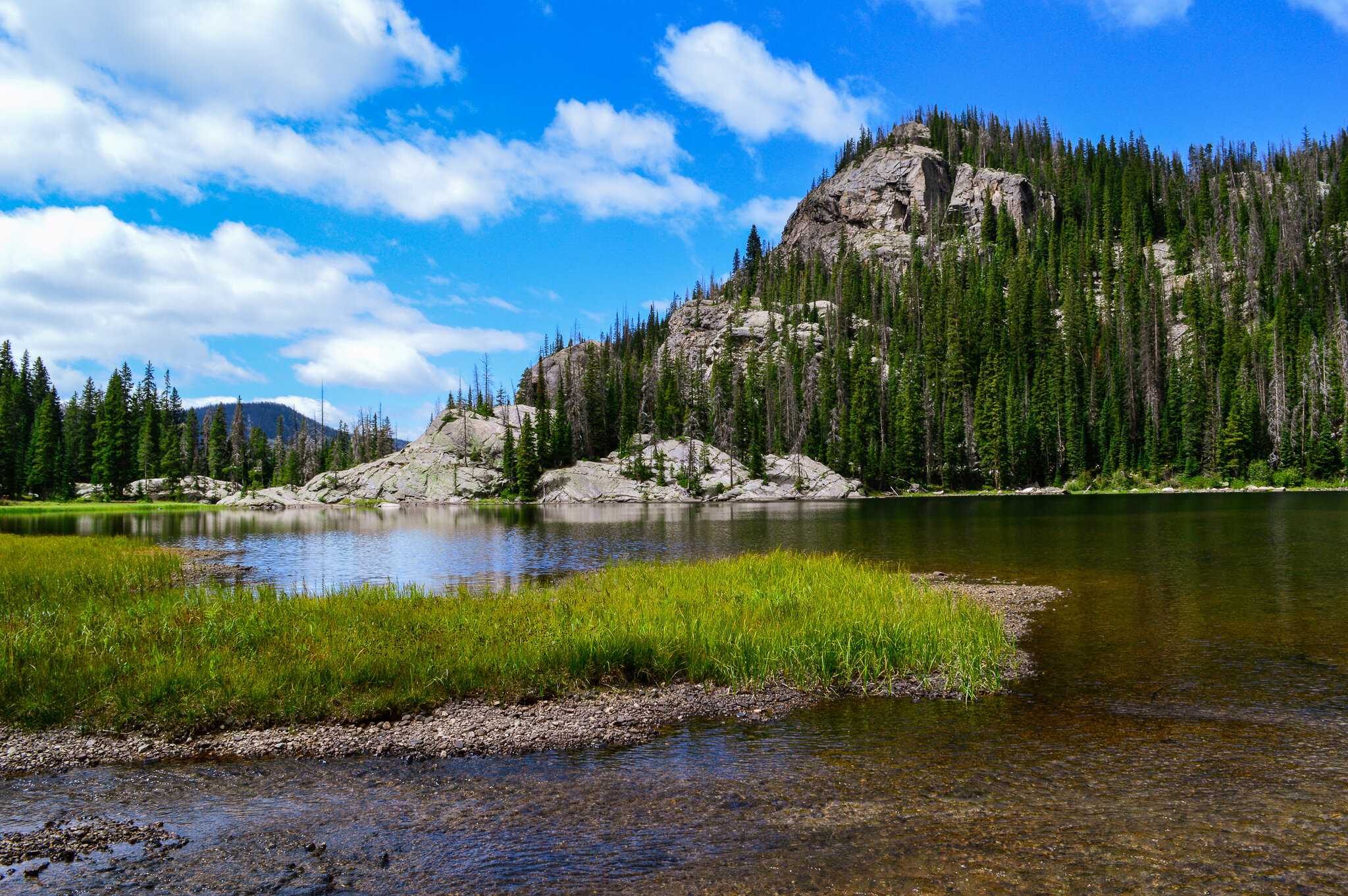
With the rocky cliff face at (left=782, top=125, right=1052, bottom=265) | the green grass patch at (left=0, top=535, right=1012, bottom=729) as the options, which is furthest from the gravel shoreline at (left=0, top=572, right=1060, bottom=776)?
the rocky cliff face at (left=782, top=125, right=1052, bottom=265)

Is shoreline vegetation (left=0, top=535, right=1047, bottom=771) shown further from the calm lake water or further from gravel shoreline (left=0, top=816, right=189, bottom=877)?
gravel shoreline (left=0, top=816, right=189, bottom=877)

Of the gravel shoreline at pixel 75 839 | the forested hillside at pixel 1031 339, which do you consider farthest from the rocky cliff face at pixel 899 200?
the gravel shoreline at pixel 75 839

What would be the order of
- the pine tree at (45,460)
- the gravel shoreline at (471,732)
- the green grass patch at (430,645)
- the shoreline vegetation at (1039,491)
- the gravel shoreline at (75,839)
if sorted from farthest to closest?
the pine tree at (45,460) < the shoreline vegetation at (1039,491) < the green grass patch at (430,645) < the gravel shoreline at (471,732) < the gravel shoreline at (75,839)

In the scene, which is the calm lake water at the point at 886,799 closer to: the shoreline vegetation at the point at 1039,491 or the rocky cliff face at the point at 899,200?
the shoreline vegetation at the point at 1039,491

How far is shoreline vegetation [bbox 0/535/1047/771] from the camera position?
11.1 metres

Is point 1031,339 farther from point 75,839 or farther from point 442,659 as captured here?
point 75,839

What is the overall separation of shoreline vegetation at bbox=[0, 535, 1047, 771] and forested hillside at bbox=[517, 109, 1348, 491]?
331 feet

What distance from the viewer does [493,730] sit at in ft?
37.0

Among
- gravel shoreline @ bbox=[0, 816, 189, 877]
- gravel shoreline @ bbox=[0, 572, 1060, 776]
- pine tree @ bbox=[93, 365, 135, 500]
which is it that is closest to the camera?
gravel shoreline @ bbox=[0, 816, 189, 877]

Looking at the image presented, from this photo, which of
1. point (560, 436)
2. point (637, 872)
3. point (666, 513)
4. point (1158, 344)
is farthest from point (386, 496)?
point (1158, 344)

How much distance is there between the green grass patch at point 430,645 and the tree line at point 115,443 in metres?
113

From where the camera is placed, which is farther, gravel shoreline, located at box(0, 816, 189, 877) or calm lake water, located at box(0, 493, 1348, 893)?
gravel shoreline, located at box(0, 816, 189, 877)

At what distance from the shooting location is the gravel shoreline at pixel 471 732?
33.7 feet

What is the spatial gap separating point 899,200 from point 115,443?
18194 centimetres
